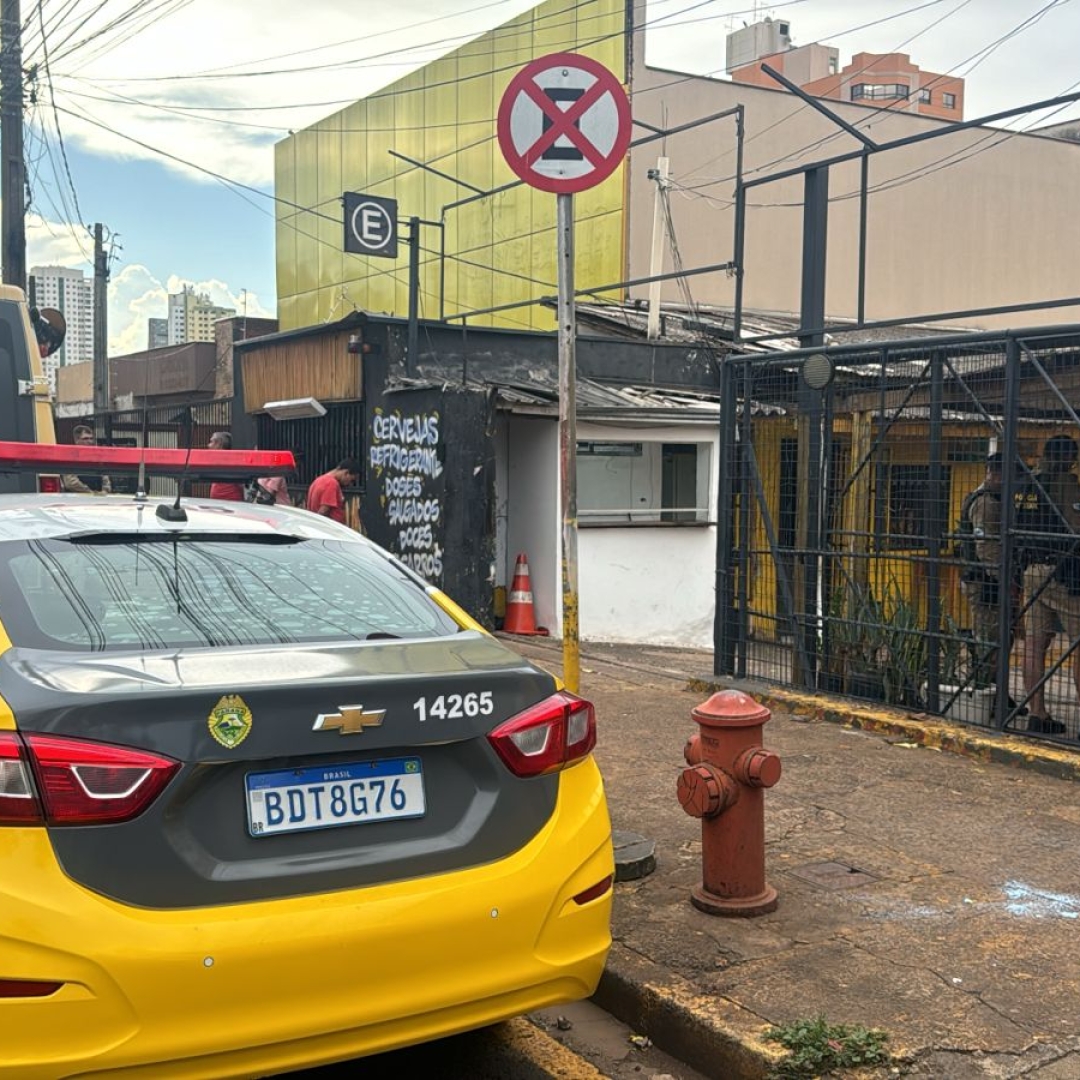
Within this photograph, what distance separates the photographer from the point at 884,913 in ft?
14.0

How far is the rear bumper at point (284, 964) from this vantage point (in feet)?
7.81

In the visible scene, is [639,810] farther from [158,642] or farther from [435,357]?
[435,357]

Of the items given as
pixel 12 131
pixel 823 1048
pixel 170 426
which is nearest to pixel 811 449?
pixel 823 1048

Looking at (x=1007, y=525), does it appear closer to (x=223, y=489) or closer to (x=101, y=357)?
(x=223, y=489)

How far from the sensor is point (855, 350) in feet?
23.1

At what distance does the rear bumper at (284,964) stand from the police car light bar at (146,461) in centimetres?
214

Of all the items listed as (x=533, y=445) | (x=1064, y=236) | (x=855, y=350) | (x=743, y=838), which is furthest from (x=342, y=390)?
(x=1064, y=236)

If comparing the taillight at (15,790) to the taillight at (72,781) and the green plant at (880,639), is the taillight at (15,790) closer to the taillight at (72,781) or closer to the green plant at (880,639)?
the taillight at (72,781)

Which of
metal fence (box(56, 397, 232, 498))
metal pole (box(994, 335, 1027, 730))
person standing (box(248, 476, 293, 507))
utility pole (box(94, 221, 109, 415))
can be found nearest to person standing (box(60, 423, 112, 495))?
metal fence (box(56, 397, 232, 498))

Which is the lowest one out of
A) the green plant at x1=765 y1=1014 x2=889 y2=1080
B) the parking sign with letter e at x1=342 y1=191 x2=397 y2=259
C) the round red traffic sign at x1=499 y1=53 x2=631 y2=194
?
the green plant at x1=765 y1=1014 x2=889 y2=1080

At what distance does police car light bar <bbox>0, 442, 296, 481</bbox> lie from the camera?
452 cm

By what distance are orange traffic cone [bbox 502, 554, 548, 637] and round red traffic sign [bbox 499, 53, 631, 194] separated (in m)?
7.79

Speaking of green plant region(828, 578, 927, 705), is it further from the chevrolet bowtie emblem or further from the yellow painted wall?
the yellow painted wall

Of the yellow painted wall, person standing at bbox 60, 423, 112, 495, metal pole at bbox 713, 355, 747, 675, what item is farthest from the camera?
the yellow painted wall
